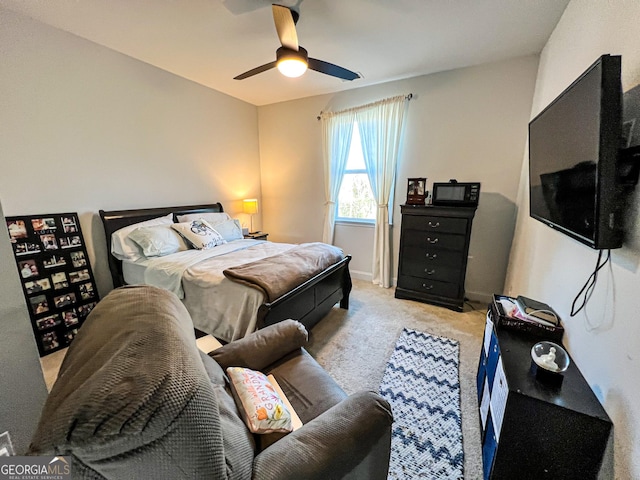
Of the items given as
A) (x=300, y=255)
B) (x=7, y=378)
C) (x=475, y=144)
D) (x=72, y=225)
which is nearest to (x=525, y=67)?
(x=475, y=144)

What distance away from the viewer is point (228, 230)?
3.28 meters

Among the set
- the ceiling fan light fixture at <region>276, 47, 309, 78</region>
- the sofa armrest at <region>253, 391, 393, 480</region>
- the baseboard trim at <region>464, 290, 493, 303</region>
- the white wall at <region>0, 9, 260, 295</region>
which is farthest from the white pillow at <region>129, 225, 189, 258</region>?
the baseboard trim at <region>464, 290, 493, 303</region>

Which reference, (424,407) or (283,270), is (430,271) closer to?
(424,407)

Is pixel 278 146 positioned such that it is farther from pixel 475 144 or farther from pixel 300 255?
pixel 475 144

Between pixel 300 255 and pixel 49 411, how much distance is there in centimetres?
201

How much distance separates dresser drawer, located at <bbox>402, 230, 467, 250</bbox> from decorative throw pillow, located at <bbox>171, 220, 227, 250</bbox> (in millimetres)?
2240

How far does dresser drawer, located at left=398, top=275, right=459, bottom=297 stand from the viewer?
2877 mm

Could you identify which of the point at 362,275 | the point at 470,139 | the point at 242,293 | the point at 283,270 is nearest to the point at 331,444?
the point at 242,293

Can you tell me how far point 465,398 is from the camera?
1717 mm

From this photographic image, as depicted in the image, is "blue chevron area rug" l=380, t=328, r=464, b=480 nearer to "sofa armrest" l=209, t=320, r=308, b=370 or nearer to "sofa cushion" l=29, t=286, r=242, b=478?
"sofa armrest" l=209, t=320, r=308, b=370

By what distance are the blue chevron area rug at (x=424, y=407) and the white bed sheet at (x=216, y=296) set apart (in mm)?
1106

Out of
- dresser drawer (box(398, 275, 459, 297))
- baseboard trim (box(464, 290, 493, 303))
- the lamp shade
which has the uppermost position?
the lamp shade

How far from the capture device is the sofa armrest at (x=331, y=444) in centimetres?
72

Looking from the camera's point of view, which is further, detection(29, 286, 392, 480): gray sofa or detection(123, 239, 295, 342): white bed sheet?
detection(123, 239, 295, 342): white bed sheet
